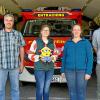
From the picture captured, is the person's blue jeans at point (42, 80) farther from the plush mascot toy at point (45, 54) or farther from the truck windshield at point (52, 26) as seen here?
the truck windshield at point (52, 26)

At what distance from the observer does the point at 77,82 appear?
6.64m

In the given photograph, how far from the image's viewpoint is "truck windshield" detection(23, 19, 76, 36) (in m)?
10.4

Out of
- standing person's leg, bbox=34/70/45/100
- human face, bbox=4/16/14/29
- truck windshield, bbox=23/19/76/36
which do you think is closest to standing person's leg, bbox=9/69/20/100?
standing person's leg, bbox=34/70/45/100

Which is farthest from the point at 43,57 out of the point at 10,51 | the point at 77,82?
the point at 77,82

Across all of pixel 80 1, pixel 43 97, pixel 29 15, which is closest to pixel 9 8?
pixel 80 1

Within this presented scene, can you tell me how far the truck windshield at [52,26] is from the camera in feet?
34.2

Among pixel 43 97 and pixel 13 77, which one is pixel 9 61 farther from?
pixel 43 97

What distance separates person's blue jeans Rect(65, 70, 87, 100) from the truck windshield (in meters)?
3.80

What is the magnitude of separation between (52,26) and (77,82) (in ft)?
13.3

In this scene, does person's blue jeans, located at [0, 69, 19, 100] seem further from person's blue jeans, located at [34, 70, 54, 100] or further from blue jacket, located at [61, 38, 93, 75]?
blue jacket, located at [61, 38, 93, 75]

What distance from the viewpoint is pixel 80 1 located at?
16156 millimetres

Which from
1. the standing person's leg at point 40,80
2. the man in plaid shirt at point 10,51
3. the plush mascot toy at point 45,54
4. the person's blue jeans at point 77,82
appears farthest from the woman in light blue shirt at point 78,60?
the man in plaid shirt at point 10,51

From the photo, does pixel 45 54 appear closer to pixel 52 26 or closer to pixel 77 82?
pixel 77 82

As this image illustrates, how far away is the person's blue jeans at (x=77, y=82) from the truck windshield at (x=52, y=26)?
3.80m
